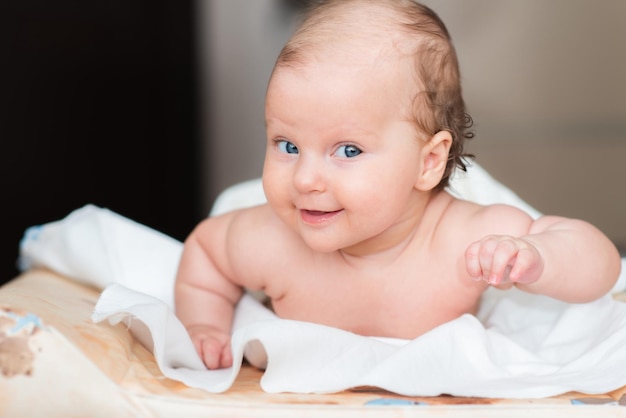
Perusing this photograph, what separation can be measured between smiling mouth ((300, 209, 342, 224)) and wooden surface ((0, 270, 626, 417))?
190mm

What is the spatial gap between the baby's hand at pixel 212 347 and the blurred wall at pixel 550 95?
5.99 ft

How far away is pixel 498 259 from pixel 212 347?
37cm

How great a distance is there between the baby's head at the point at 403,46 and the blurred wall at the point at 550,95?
1767 mm

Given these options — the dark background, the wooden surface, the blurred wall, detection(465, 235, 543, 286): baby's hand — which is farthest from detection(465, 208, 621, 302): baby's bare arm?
the blurred wall

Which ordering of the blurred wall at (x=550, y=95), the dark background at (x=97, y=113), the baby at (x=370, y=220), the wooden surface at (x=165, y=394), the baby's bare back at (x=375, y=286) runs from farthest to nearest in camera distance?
1. the blurred wall at (x=550, y=95)
2. the dark background at (x=97, y=113)
3. the baby's bare back at (x=375, y=286)
4. the baby at (x=370, y=220)
5. the wooden surface at (x=165, y=394)

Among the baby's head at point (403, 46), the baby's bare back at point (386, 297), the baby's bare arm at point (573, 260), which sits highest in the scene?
the baby's head at point (403, 46)

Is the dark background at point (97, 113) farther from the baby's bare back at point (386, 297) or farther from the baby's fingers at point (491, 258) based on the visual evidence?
the baby's fingers at point (491, 258)

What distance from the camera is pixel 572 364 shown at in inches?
38.6

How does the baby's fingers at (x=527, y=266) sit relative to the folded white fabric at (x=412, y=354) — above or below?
above

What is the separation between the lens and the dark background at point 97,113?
1.66 m

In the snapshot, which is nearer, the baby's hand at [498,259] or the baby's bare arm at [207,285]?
the baby's hand at [498,259]

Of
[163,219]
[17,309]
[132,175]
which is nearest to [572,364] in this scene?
[17,309]

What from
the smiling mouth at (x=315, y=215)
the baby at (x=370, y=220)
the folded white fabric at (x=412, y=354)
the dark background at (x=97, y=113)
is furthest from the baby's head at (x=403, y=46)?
the dark background at (x=97, y=113)

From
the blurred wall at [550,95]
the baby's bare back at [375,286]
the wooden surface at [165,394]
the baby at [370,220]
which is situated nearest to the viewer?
the wooden surface at [165,394]
